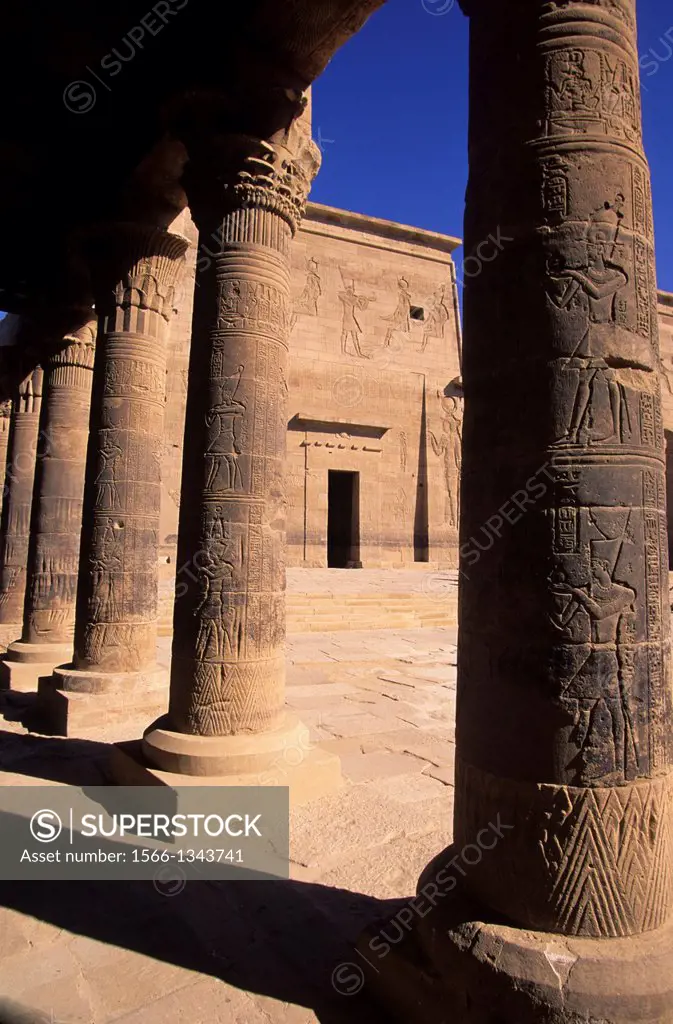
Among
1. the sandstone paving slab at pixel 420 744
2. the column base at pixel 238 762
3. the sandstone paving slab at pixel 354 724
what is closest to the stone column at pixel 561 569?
the column base at pixel 238 762

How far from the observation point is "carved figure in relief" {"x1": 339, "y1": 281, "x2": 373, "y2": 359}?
21500 millimetres

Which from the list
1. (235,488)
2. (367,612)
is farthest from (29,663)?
(367,612)

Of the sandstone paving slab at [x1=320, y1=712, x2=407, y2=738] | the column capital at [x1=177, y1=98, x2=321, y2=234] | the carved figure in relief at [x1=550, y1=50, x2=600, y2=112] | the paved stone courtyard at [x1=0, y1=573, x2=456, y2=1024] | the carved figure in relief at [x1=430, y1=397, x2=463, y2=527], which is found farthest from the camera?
the carved figure in relief at [x1=430, y1=397, x2=463, y2=527]

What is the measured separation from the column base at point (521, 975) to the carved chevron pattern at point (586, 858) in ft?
0.16

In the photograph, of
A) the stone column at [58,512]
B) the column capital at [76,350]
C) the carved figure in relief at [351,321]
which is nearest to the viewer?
the stone column at [58,512]

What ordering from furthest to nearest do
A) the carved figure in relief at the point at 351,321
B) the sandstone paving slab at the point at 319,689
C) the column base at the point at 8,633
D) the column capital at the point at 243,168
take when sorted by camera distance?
the carved figure in relief at the point at 351,321 → the column base at the point at 8,633 → the sandstone paving slab at the point at 319,689 → the column capital at the point at 243,168

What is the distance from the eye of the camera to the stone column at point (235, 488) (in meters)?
3.93

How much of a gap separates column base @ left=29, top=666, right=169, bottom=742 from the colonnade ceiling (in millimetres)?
4143

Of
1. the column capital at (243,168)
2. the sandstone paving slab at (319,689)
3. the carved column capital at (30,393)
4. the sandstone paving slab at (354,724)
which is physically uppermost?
the carved column capital at (30,393)

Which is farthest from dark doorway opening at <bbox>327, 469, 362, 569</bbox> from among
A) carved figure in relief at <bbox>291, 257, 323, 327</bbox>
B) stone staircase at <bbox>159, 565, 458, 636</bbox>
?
carved figure in relief at <bbox>291, 257, 323, 327</bbox>

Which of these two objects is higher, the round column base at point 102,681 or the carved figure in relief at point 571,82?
the carved figure in relief at point 571,82

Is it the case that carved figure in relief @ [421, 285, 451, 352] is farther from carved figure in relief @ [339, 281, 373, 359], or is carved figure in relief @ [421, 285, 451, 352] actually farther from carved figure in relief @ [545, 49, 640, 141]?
carved figure in relief @ [545, 49, 640, 141]

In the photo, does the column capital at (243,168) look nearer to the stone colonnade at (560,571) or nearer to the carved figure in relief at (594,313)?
the stone colonnade at (560,571)

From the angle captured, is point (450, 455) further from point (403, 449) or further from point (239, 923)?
point (239, 923)
